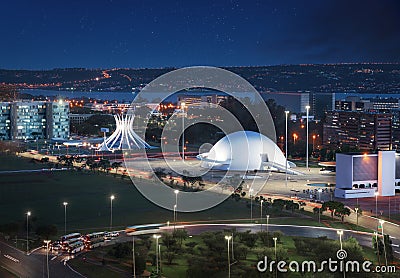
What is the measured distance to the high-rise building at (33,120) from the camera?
192ft

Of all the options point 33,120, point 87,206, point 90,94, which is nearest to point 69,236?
point 87,206

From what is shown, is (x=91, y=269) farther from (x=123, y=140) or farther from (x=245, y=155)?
(x=123, y=140)

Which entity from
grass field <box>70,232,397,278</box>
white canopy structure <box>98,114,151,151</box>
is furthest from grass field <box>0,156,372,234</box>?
white canopy structure <box>98,114,151,151</box>

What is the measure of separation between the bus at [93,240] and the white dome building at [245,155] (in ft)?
55.2

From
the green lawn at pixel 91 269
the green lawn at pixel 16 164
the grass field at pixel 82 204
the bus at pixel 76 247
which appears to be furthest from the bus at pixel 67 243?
the green lawn at pixel 16 164

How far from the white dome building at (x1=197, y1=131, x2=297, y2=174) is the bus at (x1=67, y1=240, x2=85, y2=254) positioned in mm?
18013

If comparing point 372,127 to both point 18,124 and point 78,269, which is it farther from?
point 78,269

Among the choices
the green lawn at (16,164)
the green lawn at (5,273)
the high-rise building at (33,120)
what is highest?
the high-rise building at (33,120)

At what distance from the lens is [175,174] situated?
105ft

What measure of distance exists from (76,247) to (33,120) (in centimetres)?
4521

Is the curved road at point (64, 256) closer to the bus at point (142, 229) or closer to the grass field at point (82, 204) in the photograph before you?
the bus at point (142, 229)

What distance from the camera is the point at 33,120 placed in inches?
2359

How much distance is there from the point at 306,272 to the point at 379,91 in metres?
98.3

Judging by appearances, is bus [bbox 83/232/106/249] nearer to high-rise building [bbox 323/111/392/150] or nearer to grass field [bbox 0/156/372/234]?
grass field [bbox 0/156/372/234]
